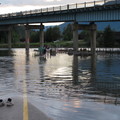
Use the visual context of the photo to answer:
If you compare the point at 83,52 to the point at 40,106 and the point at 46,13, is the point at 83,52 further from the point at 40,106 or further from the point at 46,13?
the point at 40,106

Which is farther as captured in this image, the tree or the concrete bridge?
the tree

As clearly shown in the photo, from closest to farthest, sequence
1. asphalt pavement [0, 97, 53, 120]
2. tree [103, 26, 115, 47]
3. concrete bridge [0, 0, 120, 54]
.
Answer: asphalt pavement [0, 97, 53, 120] → concrete bridge [0, 0, 120, 54] → tree [103, 26, 115, 47]

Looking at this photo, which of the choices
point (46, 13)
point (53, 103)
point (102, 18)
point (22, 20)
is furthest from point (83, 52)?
point (53, 103)

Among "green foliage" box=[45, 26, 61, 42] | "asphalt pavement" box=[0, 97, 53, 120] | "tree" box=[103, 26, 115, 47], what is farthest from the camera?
"green foliage" box=[45, 26, 61, 42]

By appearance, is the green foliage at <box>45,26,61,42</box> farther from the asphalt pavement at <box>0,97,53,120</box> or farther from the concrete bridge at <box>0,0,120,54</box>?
the asphalt pavement at <box>0,97,53,120</box>

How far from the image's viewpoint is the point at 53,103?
12219 millimetres

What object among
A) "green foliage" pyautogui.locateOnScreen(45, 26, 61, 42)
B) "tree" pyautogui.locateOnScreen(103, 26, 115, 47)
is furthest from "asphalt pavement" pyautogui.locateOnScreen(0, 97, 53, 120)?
"green foliage" pyautogui.locateOnScreen(45, 26, 61, 42)

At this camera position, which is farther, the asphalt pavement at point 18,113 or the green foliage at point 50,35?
the green foliage at point 50,35

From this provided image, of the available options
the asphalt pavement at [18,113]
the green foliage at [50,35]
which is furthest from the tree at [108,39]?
the asphalt pavement at [18,113]

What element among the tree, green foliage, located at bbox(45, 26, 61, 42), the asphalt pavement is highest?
green foliage, located at bbox(45, 26, 61, 42)

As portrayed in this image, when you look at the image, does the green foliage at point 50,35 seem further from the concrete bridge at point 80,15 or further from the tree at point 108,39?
the concrete bridge at point 80,15

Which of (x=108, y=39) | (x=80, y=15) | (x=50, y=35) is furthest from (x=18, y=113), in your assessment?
(x=50, y=35)

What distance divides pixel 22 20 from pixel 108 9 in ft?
131

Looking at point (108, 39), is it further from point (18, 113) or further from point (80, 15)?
point (18, 113)
